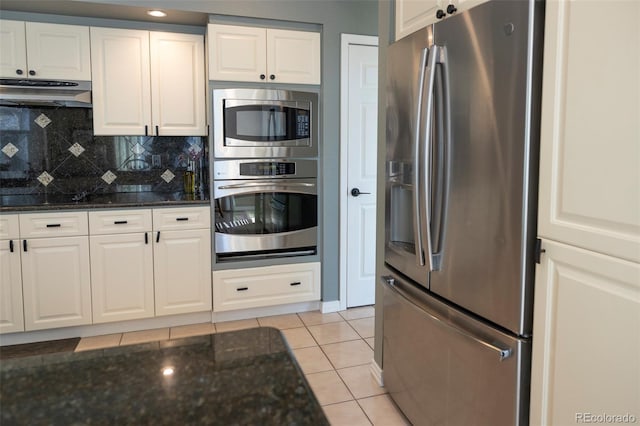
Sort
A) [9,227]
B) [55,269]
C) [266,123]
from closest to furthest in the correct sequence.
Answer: [9,227] < [55,269] < [266,123]

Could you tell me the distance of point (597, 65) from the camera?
121cm

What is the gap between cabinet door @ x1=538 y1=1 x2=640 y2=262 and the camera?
1.14m

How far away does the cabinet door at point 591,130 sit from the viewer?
114cm

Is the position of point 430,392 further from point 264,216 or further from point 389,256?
point 264,216

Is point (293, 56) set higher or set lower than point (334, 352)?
higher

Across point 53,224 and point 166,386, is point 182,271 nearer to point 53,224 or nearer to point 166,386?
point 53,224

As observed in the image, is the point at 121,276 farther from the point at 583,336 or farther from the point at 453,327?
the point at 583,336

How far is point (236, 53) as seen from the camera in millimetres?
3305

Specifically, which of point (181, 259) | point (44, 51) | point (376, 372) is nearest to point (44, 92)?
point (44, 51)

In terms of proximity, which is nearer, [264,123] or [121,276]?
[121,276]

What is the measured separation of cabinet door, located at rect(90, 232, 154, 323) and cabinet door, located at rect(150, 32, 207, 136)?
2.82 ft

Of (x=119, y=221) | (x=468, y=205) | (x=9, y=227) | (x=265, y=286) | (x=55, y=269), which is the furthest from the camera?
(x=265, y=286)

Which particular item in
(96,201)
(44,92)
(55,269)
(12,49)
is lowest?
(55,269)

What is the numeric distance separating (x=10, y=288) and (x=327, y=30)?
2741mm
